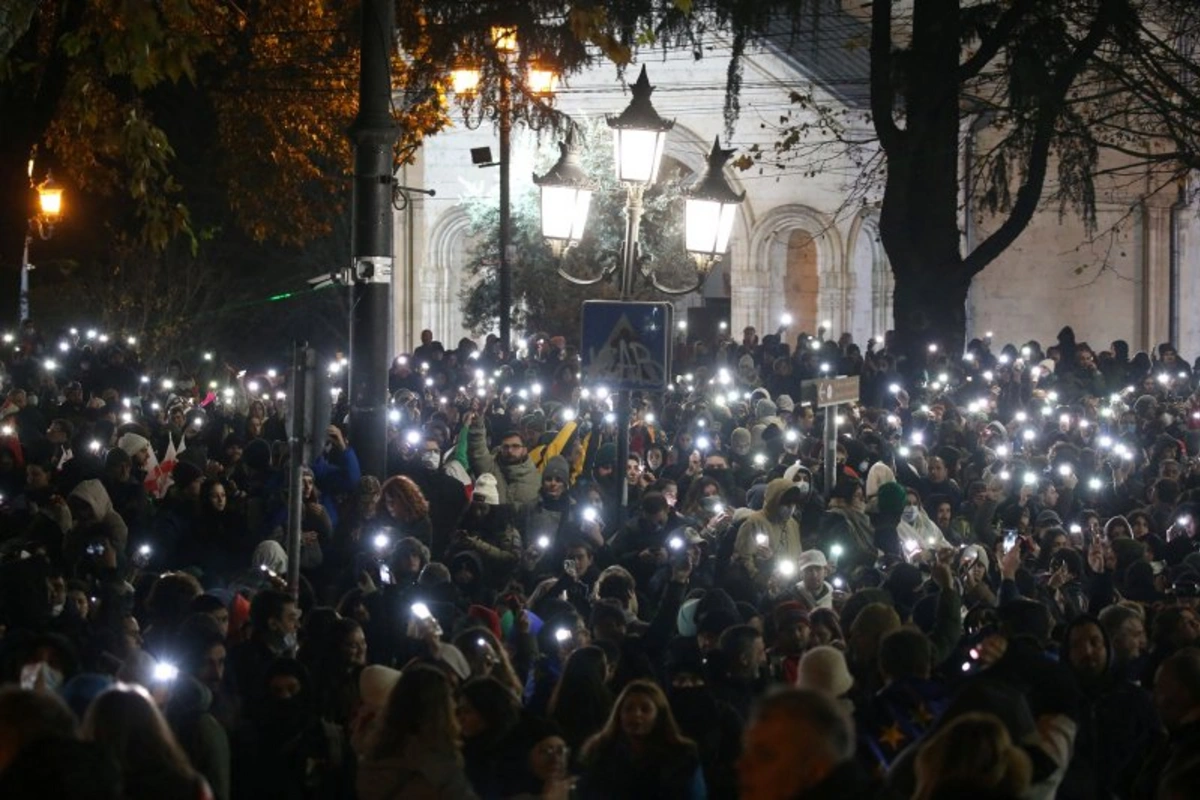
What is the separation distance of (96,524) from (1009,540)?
625 cm

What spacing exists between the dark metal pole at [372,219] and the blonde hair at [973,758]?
7.55 meters

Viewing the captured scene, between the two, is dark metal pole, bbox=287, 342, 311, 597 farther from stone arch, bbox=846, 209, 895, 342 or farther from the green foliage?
stone arch, bbox=846, 209, 895, 342

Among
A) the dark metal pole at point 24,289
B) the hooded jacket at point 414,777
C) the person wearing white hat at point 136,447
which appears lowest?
the hooded jacket at point 414,777

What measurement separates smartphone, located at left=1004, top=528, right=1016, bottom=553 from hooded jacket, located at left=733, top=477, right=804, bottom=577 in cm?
157

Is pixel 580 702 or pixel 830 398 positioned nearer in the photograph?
pixel 580 702

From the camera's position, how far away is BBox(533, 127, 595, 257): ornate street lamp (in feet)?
47.6

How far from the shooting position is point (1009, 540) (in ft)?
46.1

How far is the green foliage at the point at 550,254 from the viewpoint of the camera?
1679 inches

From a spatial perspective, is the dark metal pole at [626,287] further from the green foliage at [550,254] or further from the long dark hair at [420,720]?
the green foliage at [550,254]

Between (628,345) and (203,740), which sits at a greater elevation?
(628,345)

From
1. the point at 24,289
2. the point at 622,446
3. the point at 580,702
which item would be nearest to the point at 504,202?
the point at 24,289

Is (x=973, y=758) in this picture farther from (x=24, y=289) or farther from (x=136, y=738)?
(x=24, y=289)

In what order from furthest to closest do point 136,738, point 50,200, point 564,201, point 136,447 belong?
point 50,200
point 136,447
point 564,201
point 136,738

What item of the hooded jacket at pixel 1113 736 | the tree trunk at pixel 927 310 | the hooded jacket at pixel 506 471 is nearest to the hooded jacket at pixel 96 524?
the hooded jacket at pixel 506 471
